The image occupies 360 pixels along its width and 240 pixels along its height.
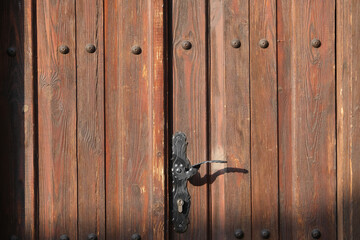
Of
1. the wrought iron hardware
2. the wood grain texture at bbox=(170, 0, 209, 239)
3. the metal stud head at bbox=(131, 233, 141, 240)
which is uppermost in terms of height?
the wood grain texture at bbox=(170, 0, 209, 239)

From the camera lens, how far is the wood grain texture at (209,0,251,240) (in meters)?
1.85

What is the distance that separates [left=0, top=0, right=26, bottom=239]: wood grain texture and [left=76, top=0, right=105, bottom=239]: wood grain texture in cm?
22

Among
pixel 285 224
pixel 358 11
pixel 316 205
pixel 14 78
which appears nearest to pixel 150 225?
pixel 285 224

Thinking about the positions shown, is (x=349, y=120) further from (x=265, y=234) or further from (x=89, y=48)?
(x=89, y=48)

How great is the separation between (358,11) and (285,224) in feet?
2.94

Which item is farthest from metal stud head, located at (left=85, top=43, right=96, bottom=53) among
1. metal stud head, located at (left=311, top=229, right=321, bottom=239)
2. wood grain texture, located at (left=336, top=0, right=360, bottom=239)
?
metal stud head, located at (left=311, top=229, right=321, bottom=239)

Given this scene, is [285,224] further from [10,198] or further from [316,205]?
[10,198]

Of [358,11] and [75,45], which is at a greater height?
[358,11]

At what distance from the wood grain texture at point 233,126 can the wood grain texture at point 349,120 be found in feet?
1.22

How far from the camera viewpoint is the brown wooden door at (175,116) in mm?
1811

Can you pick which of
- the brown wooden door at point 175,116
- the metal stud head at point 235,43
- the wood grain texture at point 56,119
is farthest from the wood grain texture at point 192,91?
the wood grain texture at point 56,119

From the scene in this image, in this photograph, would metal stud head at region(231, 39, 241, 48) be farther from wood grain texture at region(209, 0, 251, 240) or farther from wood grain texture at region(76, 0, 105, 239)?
wood grain texture at region(76, 0, 105, 239)

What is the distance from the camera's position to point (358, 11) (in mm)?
1786

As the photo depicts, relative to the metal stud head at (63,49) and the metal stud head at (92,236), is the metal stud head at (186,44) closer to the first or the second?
the metal stud head at (63,49)
